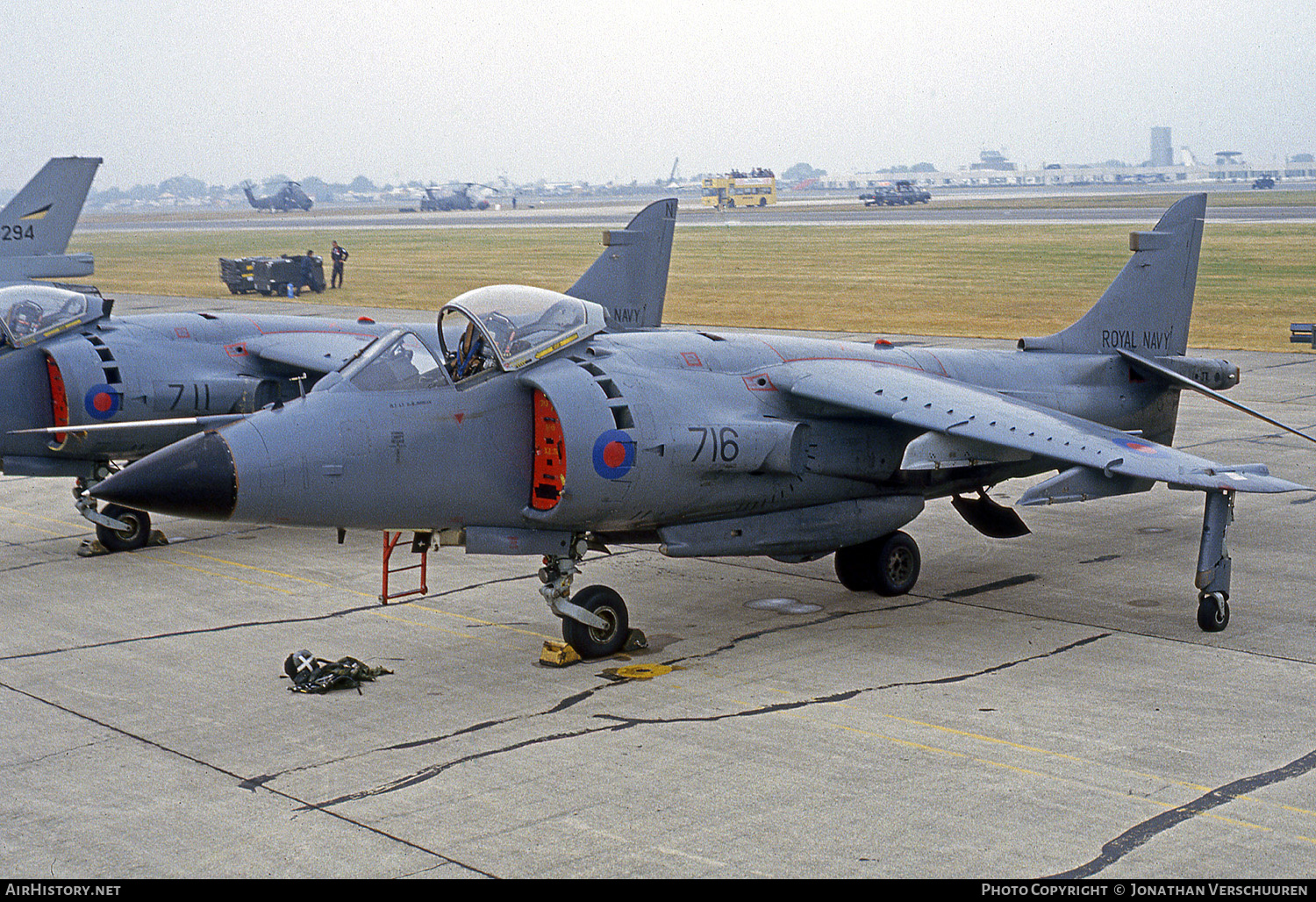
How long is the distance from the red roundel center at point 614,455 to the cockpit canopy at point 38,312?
7.98 m

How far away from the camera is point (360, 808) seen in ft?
25.4

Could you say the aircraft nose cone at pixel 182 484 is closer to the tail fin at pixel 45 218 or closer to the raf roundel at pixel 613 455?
the raf roundel at pixel 613 455

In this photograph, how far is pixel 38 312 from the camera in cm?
1498

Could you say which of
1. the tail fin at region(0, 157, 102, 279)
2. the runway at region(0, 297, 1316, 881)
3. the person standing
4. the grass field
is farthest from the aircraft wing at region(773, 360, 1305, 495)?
the person standing

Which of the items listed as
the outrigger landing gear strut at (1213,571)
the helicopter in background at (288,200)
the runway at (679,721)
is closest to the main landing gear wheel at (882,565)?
the runway at (679,721)

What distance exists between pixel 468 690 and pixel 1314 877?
572cm

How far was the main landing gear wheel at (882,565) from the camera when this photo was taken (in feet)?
41.2

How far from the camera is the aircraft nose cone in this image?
367 inches

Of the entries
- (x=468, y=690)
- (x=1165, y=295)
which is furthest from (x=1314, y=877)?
Result: (x=1165, y=295)

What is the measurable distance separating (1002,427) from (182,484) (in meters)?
6.36

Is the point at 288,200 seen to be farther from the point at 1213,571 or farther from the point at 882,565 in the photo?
the point at 1213,571

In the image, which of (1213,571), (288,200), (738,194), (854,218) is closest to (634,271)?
(1213,571)

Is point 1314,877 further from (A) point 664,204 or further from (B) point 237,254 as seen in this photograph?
(B) point 237,254

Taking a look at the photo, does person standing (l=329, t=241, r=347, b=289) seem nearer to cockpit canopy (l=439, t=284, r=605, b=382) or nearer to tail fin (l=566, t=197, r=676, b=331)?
tail fin (l=566, t=197, r=676, b=331)
